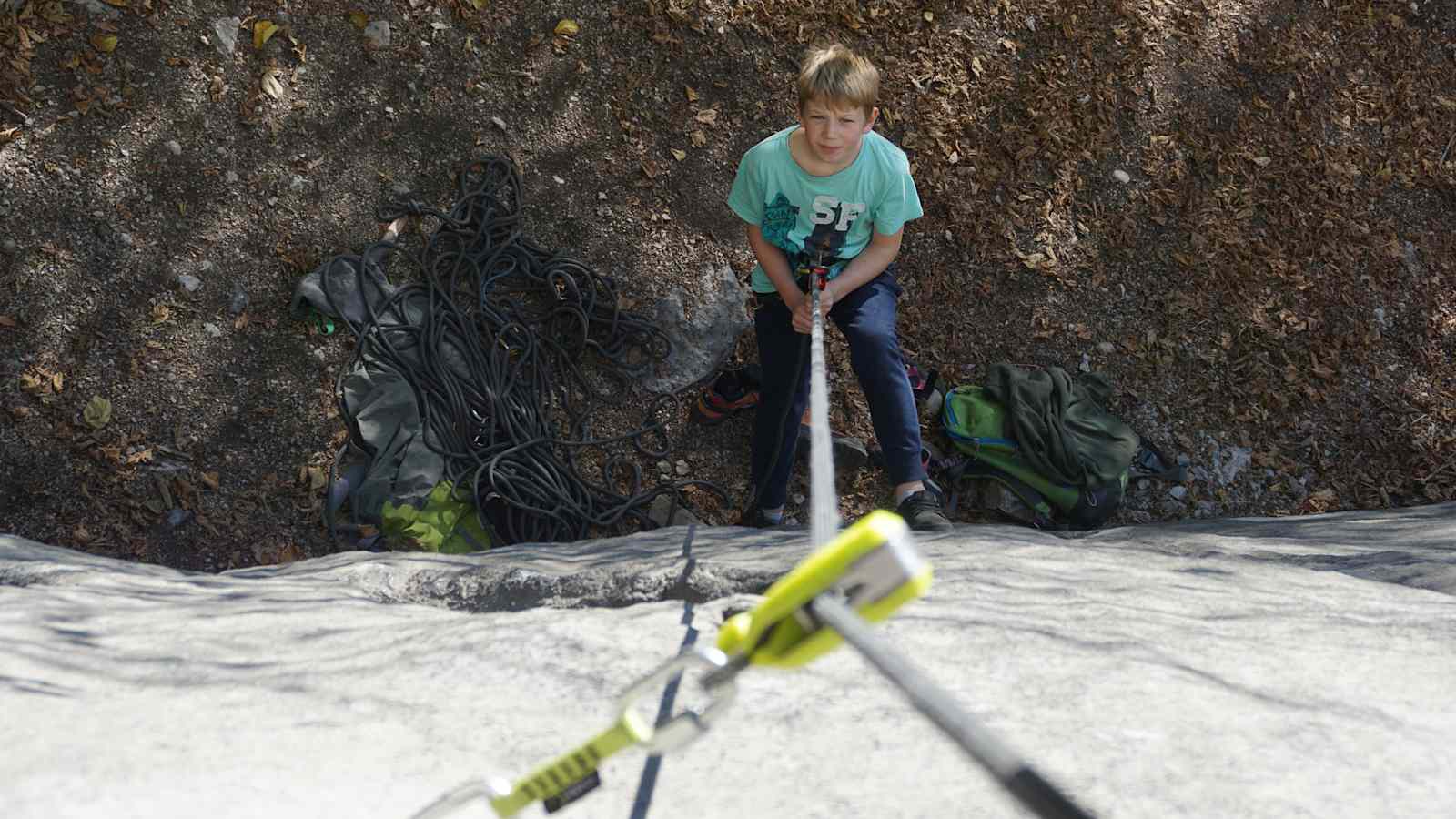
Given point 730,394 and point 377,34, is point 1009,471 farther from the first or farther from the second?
Result: point 377,34

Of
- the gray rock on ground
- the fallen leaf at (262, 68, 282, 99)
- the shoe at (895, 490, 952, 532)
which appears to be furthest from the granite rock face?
the fallen leaf at (262, 68, 282, 99)

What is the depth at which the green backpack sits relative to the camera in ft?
11.4

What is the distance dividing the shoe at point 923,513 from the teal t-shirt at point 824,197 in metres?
0.74

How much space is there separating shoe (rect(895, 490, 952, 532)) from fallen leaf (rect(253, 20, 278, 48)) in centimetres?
287

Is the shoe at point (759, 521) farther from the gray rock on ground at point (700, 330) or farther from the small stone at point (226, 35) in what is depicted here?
the small stone at point (226, 35)

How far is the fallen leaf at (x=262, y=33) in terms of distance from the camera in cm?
358

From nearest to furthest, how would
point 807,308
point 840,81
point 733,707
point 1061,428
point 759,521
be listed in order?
point 733,707, point 840,81, point 807,308, point 759,521, point 1061,428

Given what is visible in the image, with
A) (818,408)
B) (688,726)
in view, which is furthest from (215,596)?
(688,726)

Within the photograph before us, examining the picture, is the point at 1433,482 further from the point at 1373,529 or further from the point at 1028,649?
the point at 1028,649

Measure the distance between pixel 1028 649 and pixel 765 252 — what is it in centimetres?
170

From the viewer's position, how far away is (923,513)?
275 centimetres

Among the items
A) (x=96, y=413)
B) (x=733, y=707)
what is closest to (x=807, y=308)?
(x=733, y=707)

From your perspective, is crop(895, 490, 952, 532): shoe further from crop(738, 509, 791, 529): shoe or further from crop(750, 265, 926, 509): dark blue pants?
crop(738, 509, 791, 529): shoe

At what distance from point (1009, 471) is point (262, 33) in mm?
3209
